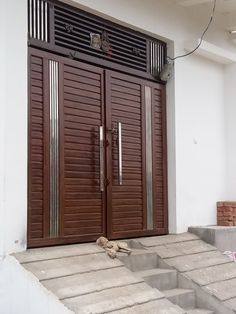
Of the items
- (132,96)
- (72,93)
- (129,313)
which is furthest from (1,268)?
(132,96)

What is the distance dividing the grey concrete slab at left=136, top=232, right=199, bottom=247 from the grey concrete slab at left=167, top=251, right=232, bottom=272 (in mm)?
332

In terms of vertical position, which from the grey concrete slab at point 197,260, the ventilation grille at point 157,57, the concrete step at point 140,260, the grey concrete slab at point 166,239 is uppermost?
the ventilation grille at point 157,57

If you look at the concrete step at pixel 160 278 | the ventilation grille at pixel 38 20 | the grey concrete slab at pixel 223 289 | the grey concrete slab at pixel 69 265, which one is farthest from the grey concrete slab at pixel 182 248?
the ventilation grille at pixel 38 20

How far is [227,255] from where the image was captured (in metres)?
5.98

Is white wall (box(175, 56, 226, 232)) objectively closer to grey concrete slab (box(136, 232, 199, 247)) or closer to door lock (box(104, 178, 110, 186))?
grey concrete slab (box(136, 232, 199, 247))

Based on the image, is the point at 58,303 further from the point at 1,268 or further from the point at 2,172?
the point at 2,172

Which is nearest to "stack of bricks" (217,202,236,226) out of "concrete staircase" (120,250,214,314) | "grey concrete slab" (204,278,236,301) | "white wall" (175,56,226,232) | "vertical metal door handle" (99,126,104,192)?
"white wall" (175,56,226,232)

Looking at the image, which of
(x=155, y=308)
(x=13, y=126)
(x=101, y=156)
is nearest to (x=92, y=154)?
(x=101, y=156)

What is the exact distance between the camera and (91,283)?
13.6 ft

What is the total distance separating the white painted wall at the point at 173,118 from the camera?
4391mm

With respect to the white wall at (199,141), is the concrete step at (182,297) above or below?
below

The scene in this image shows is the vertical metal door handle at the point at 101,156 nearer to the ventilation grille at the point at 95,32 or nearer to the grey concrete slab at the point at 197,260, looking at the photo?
the ventilation grille at the point at 95,32

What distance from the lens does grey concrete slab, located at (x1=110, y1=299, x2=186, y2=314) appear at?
3939 mm

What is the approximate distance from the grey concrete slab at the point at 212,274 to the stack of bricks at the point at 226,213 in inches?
47.5
